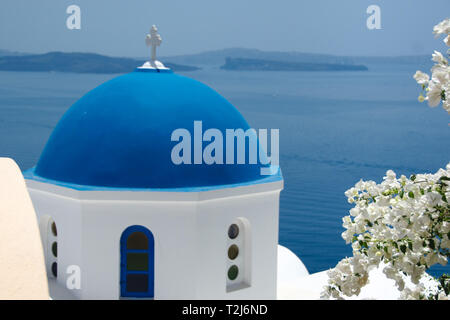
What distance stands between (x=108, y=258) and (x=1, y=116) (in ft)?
125

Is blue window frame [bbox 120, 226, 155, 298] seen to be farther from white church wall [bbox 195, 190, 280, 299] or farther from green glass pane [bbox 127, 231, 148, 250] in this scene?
white church wall [bbox 195, 190, 280, 299]

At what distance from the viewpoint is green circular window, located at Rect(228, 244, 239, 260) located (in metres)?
8.31

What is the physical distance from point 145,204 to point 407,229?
12.3 feet

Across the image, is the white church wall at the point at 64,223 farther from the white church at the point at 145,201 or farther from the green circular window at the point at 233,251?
the green circular window at the point at 233,251

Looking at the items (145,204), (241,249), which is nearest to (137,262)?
(145,204)

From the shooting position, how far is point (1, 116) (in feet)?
141

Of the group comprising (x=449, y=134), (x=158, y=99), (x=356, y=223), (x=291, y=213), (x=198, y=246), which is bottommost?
(x=291, y=213)

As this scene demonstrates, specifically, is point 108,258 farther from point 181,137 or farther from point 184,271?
point 181,137

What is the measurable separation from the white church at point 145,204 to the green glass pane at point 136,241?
0.01 m

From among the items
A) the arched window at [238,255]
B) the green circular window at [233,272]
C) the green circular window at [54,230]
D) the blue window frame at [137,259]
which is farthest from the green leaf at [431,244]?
the green circular window at [54,230]

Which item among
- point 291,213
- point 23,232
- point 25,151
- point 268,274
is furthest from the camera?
point 25,151

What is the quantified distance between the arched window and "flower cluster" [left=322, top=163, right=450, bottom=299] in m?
3.16

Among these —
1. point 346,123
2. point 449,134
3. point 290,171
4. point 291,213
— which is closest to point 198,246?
point 291,213

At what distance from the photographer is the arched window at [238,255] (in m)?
8.28
